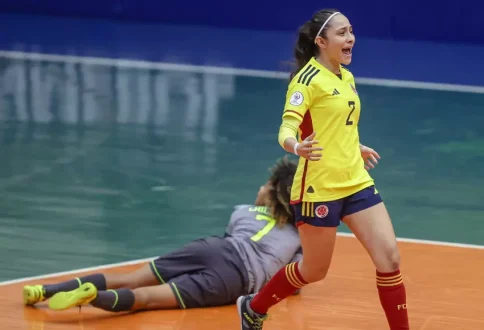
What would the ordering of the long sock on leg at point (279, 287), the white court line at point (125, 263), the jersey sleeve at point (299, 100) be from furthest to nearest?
the white court line at point (125, 263) < the long sock on leg at point (279, 287) < the jersey sleeve at point (299, 100)

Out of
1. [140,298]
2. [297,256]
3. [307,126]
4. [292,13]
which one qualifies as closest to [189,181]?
[297,256]

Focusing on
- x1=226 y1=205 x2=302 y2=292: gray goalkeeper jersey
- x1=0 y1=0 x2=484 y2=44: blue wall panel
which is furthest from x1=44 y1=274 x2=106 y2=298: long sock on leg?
x1=0 y1=0 x2=484 y2=44: blue wall panel

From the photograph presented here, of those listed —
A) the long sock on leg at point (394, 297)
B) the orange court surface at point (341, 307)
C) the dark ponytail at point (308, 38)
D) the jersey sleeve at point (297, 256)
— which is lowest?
the orange court surface at point (341, 307)

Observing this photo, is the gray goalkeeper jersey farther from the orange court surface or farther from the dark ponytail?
the dark ponytail

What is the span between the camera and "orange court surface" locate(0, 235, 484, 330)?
6262 mm

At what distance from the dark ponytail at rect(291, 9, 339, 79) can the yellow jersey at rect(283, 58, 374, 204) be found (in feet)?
0.81

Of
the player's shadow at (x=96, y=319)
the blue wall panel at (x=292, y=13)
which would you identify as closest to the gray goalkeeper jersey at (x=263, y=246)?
the player's shadow at (x=96, y=319)

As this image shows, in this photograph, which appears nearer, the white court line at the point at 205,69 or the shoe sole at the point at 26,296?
the shoe sole at the point at 26,296

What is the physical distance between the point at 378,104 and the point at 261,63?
10.5 feet

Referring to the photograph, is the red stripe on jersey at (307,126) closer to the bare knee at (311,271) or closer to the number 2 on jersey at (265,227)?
the bare knee at (311,271)

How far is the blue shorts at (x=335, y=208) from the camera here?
18.2ft

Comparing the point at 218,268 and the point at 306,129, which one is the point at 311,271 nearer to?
the point at 306,129

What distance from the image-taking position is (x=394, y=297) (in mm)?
5590

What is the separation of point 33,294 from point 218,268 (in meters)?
1.16
